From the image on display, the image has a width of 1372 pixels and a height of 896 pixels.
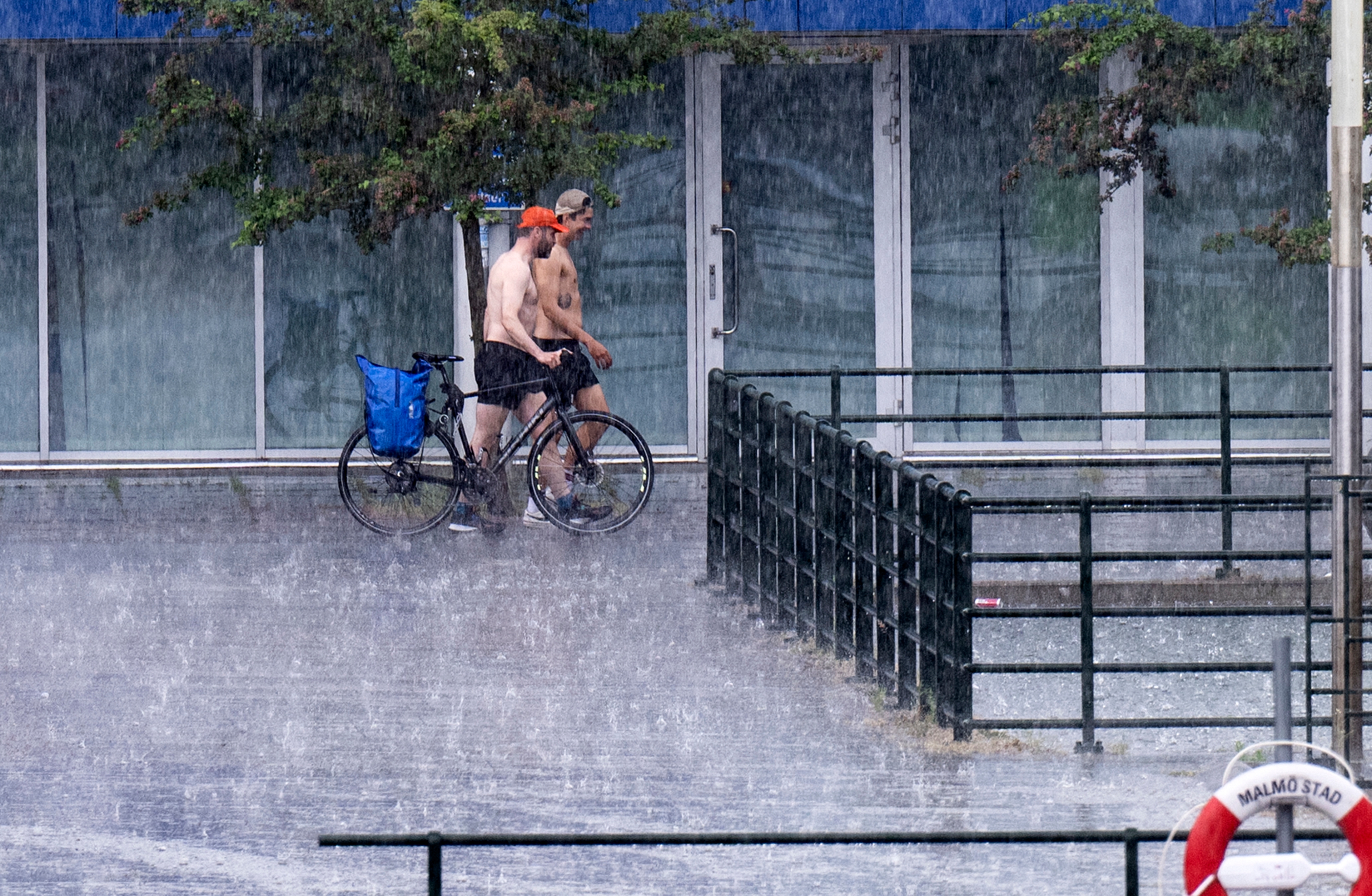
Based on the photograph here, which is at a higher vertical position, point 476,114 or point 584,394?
point 476,114

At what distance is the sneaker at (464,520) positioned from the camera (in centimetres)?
1334

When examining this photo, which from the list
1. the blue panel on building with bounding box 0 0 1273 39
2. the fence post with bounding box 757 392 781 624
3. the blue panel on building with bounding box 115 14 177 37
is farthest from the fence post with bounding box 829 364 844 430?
the blue panel on building with bounding box 115 14 177 37

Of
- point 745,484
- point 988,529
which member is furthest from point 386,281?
point 745,484

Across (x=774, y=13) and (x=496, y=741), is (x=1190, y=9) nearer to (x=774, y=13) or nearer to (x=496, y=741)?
(x=774, y=13)

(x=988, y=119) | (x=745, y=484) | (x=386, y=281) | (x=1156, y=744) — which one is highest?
(x=988, y=119)

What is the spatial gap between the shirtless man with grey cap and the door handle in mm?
3931

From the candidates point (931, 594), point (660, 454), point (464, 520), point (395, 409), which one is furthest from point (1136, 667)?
point (660, 454)

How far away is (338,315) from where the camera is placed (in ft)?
57.2

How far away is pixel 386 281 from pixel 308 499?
8.34 ft

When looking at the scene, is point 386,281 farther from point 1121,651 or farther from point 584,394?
point 1121,651

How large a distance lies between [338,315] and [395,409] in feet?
15.5

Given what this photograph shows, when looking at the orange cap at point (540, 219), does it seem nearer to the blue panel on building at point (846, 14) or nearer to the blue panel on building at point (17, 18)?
the blue panel on building at point (846, 14)

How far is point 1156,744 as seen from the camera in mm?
8148

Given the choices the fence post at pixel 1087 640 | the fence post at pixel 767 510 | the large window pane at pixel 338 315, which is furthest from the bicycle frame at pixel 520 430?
the fence post at pixel 1087 640
